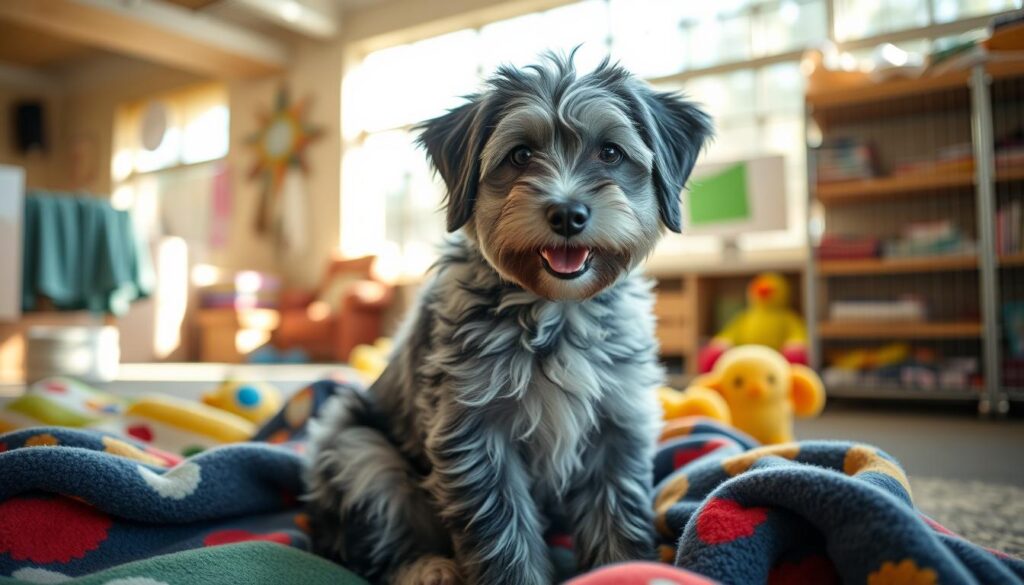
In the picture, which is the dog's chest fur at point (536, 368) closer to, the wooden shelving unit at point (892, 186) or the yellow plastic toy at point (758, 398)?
the yellow plastic toy at point (758, 398)

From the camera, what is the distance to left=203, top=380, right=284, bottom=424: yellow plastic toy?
2670mm

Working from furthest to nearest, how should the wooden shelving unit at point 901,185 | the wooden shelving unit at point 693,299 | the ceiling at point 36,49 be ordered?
the ceiling at point 36,49, the wooden shelving unit at point 693,299, the wooden shelving unit at point 901,185

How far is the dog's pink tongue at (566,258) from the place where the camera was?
1.20 meters

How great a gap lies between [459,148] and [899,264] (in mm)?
3944

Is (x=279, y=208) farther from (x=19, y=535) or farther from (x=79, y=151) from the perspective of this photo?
(x=19, y=535)

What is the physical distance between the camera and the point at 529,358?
3.99 ft

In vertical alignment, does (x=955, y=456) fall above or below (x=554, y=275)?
below

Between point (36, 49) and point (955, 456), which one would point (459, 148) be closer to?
point (955, 456)

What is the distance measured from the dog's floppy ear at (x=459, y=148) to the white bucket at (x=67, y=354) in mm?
4370

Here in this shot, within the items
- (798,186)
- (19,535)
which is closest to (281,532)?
(19,535)

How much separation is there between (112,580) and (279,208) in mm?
9051

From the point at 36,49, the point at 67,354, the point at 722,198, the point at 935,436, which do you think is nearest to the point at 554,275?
the point at 935,436

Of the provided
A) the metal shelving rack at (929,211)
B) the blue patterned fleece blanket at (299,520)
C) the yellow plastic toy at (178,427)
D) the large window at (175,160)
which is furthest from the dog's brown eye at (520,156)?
the large window at (175,160)

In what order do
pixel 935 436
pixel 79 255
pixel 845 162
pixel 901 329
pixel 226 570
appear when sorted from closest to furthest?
pixel 226 570
pixel 935 436
pixel 901 329
pixel 845 162
pixel 79 255
